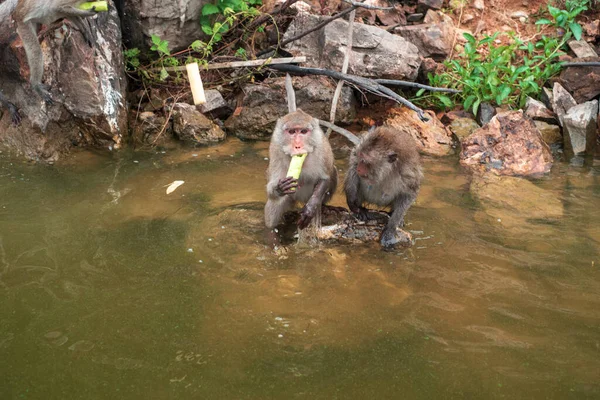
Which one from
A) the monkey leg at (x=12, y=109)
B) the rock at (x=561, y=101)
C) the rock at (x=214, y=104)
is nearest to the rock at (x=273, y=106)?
the rock at (x=214, y=104)

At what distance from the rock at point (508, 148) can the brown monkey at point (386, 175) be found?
229cm

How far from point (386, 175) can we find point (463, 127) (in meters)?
3.53

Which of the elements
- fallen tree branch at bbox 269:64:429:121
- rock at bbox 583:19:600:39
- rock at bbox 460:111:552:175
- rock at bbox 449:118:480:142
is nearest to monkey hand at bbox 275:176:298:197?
fallen tree branch at bbox 269:64:429:121

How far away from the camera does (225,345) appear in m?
3.63

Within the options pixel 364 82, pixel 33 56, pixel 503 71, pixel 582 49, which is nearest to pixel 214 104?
pixel 364 82

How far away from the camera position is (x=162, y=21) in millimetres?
8016

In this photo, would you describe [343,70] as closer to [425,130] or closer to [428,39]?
[425,130]

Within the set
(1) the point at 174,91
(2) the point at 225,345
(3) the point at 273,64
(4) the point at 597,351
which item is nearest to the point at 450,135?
(3) the point at 273,64

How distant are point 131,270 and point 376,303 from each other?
70.0 inches

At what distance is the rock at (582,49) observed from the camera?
849cm

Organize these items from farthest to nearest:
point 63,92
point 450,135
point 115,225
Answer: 1. point 450,135
2. point 63,92
3. point 115,225

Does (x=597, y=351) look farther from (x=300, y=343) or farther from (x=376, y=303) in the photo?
(x=300, y=343)

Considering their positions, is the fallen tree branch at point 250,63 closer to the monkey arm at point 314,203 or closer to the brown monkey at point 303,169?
the brown monkey at point 303,169

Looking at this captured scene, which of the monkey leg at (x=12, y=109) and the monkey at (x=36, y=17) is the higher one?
the monkey at (x=36, y=17)
